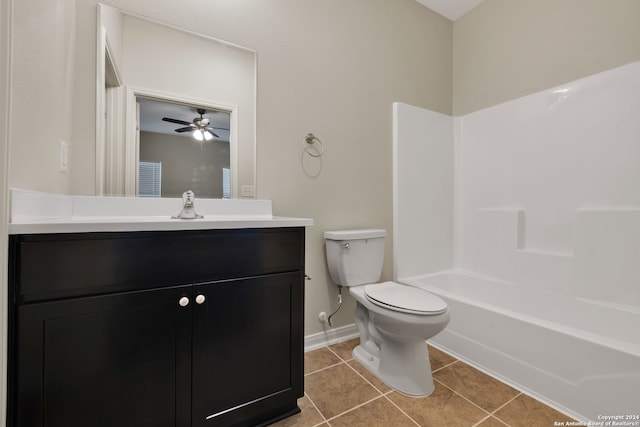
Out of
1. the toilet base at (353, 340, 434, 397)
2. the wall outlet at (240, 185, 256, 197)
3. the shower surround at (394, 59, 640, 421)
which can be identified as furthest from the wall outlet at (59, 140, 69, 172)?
the shower surround at (394, 59, 640, 421)

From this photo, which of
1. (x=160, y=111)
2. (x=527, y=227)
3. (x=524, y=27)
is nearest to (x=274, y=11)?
(x=160, y=111)

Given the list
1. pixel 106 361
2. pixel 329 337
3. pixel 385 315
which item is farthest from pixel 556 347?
pixel 106 361

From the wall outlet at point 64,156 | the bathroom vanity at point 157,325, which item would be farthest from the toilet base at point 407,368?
the wall outlet at point 64,156

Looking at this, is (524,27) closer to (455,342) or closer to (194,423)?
(455,342)

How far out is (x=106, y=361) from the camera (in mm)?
870

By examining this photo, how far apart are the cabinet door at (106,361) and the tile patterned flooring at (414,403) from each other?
21.8 inches

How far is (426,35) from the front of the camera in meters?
2.39

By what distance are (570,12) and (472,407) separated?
8.24 ft

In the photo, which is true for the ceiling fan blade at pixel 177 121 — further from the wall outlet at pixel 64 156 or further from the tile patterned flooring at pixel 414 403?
the tile patterned flooring at pixel 414 403

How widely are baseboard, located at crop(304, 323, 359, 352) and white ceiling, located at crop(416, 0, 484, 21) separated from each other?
8.79 ft

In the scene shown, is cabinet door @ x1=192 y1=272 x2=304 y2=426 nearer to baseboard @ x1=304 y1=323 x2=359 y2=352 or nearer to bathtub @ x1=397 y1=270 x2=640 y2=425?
baseboard @ x1=304 y1=323 x2=359 y2=352

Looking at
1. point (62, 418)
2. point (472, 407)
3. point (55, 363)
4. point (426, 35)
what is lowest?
point (472, 407)

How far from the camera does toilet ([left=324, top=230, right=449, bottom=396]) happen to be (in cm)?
135

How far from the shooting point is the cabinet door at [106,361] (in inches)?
30.7
